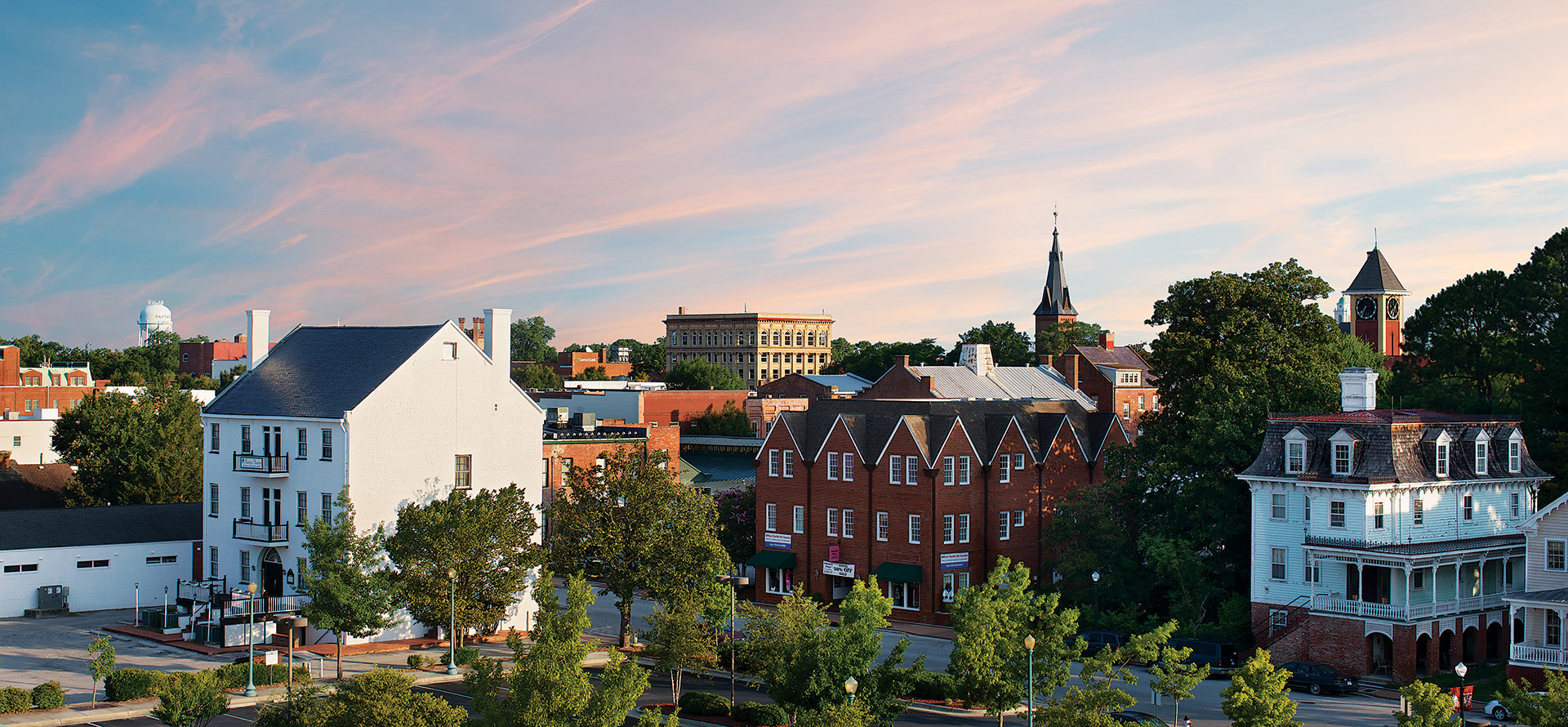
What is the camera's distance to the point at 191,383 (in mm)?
150250

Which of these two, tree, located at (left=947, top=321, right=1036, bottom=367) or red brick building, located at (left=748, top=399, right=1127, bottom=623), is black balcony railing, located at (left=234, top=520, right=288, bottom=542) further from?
tree, located at (left=947, top=321, right=1036, bottom=367)

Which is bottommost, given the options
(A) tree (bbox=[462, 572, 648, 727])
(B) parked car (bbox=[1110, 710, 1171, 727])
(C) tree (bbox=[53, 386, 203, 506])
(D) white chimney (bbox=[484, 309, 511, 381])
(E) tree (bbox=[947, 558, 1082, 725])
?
(B) parked car (bbox=[1110, 710, 1171, 727])

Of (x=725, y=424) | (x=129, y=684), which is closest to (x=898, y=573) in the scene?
(x=129, y=684)

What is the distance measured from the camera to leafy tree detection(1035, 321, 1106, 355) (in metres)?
161

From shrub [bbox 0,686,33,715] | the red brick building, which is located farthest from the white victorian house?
the red brick building

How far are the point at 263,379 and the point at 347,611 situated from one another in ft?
57.0

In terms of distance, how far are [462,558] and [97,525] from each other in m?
23.7

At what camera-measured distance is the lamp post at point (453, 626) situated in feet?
159

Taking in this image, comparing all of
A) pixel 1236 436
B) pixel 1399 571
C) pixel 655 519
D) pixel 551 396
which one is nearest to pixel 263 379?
pixel 655 519

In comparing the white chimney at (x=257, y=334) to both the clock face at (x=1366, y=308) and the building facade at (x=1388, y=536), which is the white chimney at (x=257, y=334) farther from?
the clock face at (x=1366, y=308)

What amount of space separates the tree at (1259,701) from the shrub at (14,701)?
35746mm

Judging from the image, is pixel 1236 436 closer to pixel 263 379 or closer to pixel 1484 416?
pixel 1484 416

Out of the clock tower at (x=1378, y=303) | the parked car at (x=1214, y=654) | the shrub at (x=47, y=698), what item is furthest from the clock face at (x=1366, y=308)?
the shrub at (x=47, y=698)

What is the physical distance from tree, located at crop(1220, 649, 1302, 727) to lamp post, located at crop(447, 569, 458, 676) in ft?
90.0
